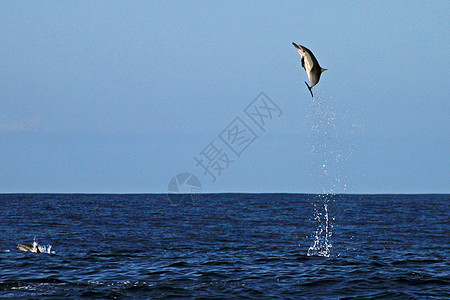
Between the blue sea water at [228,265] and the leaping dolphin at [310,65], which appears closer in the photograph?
the leaping dolphin at [310,65]

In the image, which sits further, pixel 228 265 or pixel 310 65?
pixel 228 265

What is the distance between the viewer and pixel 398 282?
57.6 feet

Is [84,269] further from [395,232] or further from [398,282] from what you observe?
[395,232]

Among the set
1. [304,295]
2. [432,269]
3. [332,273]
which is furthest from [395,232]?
[304,295]

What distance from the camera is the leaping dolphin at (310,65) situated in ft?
43.2

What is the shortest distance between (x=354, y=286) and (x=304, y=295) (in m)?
2.24

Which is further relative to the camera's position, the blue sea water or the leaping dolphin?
the blue sea water

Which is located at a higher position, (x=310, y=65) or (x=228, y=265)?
(x=310, y=65)

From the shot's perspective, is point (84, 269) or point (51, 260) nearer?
point (84, 269)

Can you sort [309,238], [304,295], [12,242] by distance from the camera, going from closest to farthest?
[304,295] → [12,242] → [309,238]

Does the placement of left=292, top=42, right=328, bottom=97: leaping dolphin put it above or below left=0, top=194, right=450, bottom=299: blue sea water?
above

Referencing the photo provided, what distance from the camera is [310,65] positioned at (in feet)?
43.4

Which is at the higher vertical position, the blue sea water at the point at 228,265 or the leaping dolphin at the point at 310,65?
the leaping dolphin at the point at 310,65

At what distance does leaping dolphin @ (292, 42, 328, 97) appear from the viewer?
13.2 metres
